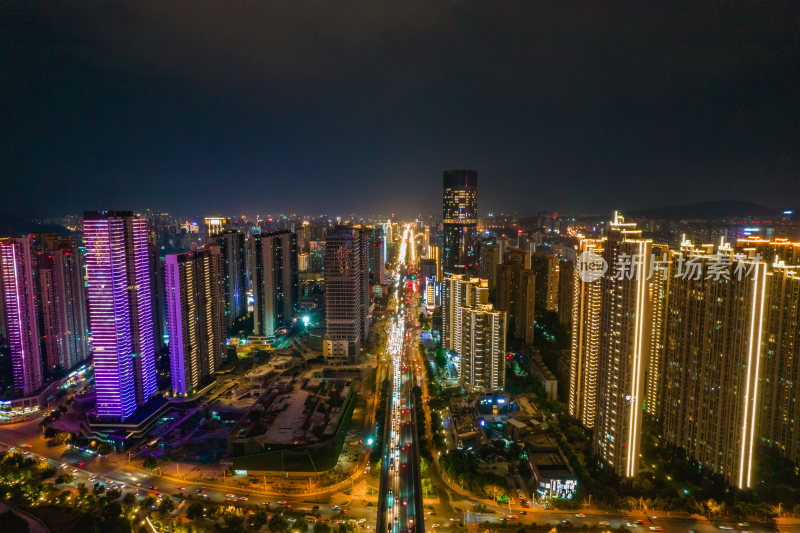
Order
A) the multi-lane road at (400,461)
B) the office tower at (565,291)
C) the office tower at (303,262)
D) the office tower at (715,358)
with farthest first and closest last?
the office tower at (303,262) < the office tower at (565,291) < the office tower at (715,358) < the multi-lane road at (400,461)

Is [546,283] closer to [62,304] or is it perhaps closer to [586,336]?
→ [586,336]

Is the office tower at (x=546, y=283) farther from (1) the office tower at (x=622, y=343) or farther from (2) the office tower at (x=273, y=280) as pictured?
(2) the office tower at (x=273, y=280)

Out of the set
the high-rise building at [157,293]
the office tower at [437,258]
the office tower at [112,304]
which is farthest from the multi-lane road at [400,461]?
the office tower at [437,258]

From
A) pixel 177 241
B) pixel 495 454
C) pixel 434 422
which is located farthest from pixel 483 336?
pixel 177 241

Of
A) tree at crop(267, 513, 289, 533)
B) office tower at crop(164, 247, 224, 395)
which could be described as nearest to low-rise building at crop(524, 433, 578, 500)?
tree at crop(267, 513, 289, 533)

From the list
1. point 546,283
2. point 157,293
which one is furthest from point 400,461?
point 546,283

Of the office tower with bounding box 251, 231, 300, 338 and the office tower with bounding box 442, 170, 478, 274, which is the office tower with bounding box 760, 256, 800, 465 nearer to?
the office tower with bounding box 251, 231, 300, 338

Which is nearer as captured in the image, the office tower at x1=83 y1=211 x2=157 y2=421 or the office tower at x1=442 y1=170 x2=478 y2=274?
the office tower at x1=83 y1=211 x2=157 y2=421
